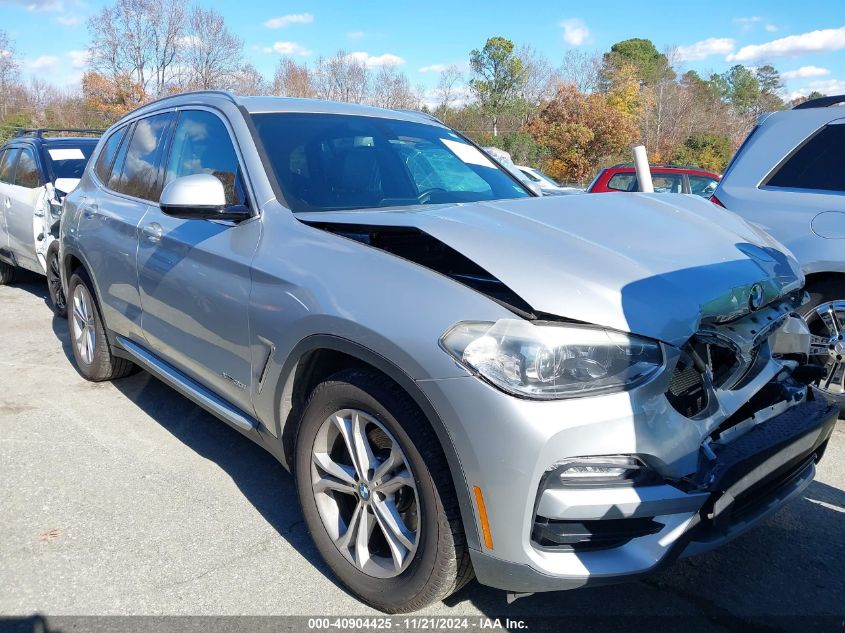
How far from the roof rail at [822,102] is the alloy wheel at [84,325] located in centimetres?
506

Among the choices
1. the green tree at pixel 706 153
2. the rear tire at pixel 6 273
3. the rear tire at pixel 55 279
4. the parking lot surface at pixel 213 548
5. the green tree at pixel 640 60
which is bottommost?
the green tree at pixel 706 153

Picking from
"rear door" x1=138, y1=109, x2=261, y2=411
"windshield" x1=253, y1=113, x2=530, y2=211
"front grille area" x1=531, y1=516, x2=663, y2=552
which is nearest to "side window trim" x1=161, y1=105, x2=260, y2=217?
"rear door" x1=138, y1=109, x2=261, y2=411

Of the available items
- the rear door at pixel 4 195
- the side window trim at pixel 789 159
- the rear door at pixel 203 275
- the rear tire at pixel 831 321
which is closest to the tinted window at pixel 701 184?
the side window trim at pixel 789 159

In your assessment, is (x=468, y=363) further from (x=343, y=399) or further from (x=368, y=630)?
(x=368, y=630)

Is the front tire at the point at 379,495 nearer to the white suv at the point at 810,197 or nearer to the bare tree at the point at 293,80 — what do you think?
the white suv at the point at 810,197

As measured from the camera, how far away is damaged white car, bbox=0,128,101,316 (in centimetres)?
695

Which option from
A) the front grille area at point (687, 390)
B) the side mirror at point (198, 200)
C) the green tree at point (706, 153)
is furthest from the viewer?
→ the green tree at point (706, 153)

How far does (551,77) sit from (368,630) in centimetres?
5191

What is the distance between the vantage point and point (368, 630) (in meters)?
2.40

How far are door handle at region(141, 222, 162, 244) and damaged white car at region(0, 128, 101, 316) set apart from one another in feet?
11.1

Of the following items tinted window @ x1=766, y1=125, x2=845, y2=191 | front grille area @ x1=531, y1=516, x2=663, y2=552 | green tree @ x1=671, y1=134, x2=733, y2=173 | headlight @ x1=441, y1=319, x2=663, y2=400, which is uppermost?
tinted window @ x1=766, y1=125, x2=845, y2=191

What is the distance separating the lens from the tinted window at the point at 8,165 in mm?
8172

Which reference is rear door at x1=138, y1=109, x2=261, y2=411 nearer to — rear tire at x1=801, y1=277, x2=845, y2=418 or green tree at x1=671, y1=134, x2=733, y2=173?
rear tire at x1=801, y1=277, x2=845, y2=418

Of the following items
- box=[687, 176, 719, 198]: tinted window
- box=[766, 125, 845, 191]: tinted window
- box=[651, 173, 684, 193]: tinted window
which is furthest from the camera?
box=[687, 176, 719, 198]: tinted window
